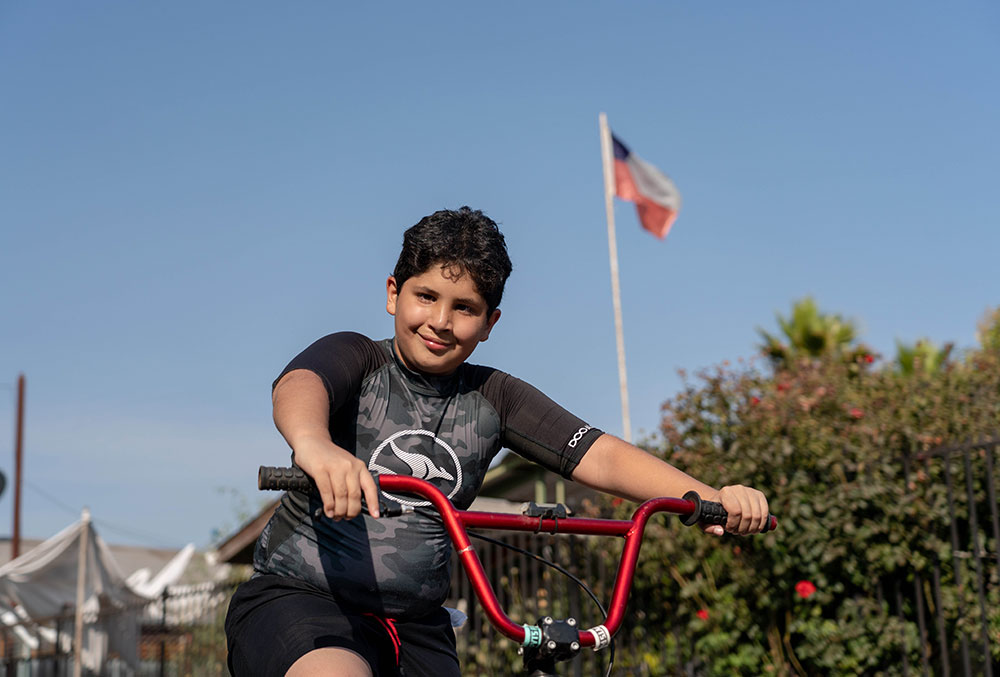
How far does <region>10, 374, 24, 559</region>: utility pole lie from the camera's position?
2727 cm

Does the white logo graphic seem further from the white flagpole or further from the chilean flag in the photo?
the chilean flag

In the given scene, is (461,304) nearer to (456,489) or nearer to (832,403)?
(456,489)

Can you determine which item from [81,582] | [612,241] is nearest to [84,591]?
[81,582]

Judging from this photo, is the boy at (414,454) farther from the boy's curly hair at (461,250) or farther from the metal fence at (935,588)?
the metal fence at (935,588)

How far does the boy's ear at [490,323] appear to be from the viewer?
290 centimetres

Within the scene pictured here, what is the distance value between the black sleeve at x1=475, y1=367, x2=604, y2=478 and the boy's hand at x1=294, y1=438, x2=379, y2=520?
99 centimetres

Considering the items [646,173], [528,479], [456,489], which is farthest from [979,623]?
[646,173]

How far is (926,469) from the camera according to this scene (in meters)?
6.72

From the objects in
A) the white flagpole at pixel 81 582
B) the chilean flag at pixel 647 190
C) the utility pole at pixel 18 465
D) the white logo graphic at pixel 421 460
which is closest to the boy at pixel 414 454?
the white logo graphic at pixel 421 460

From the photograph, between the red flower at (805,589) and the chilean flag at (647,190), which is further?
the chilean flag at (647,190)

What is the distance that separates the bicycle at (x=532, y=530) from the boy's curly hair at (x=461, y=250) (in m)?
0.69

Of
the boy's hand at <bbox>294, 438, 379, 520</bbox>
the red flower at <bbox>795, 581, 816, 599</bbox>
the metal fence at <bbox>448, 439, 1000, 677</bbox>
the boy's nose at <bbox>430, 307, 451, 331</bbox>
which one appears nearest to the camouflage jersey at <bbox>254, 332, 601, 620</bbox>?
the boy's nose at <bbox>430, 307, 451, 331</bbox>

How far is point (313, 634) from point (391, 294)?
1004 mm

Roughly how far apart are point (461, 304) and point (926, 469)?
4940mm
